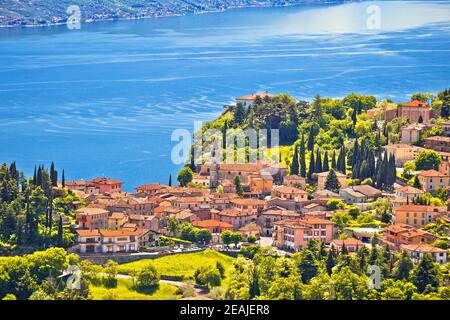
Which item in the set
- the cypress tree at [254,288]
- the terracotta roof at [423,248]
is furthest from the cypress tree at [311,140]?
the cypress tree at [254,288]

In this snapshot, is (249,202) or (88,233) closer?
(88,233)

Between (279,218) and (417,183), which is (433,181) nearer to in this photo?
(417,183)

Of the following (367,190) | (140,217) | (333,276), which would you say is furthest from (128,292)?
(367,190)

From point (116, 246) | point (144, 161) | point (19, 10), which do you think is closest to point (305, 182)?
point (116, 246)

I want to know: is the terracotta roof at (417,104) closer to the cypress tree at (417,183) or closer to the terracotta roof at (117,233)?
the cypress tree at (417,183)

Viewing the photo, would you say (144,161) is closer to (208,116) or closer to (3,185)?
(208,116)
